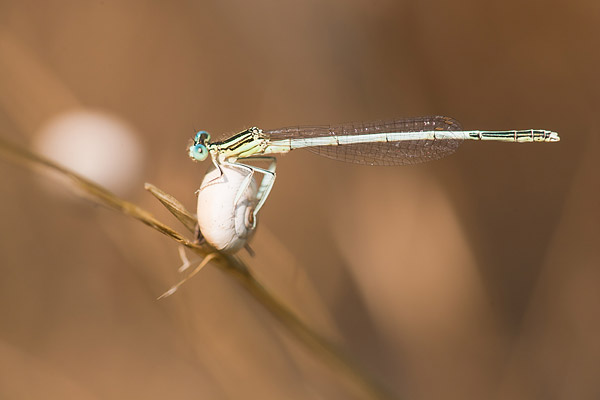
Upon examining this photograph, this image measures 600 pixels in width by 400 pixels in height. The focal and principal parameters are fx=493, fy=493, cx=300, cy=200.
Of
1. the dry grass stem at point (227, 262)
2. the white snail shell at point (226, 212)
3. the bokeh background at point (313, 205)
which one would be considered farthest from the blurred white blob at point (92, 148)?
the dry grass stem at point (227, 262)

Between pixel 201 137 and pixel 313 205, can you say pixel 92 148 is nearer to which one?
pixel 201 137

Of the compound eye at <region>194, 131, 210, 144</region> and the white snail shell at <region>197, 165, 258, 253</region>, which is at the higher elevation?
the compound eye at <region>194, 131, 210, 144</region>

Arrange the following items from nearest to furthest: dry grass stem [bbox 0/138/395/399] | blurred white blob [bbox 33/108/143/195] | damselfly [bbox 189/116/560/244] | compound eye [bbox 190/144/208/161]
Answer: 1. dry grass stem [bbox 0/138/395/399]
2. compound eye [bbox 190/144/208/161]
3. damselfly [bbox 189/116/560/244]
4. blurred white blob [bbox 33/108/143/195]

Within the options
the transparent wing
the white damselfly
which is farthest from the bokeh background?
the transparent wing

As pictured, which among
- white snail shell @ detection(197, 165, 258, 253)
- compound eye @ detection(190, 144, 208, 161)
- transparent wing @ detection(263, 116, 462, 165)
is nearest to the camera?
white snail shell @ detection(197, 165, 258, 253)

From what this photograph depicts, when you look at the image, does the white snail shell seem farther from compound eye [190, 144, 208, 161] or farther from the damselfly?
the damselfly

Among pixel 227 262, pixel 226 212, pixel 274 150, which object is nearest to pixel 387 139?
pixel 274 150

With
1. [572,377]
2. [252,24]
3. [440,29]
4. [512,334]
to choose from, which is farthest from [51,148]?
[572,377]
